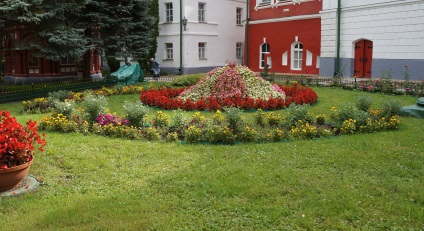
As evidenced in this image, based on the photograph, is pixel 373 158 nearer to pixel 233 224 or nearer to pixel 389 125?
pixel 389 125

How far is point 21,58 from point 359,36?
17.1 m

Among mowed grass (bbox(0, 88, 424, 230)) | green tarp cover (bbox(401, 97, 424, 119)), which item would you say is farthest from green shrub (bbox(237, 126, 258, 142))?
green tarp cover (bbox(401, 97, 424, 119))

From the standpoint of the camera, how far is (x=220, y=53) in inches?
1221

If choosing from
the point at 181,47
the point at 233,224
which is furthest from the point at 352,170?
the point at 181,47

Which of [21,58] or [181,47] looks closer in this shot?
[21,58]

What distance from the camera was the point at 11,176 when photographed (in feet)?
17.8

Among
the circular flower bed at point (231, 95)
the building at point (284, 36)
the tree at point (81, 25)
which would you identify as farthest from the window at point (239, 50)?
the circular flower bed at point (231, 95)

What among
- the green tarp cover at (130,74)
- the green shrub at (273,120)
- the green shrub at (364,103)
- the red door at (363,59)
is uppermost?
the red door at (363,59)

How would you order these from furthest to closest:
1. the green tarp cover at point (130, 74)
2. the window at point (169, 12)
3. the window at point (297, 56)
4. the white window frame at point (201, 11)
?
1. the white window frame at point (201, 11)
2. the window at point (169, 12)
3. the window at point (297, 56)
4. the green tarp cover at point (130, 74)

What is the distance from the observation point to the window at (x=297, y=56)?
24.5 metres

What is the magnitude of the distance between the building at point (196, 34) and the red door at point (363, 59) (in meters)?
9.27

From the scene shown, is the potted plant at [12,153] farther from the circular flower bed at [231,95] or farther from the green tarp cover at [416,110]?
the green tarp cover at [416,110]

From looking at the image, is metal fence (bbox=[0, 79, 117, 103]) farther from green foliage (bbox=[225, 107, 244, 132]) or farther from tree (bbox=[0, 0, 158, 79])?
green foliage (bbox=[225, 107, 244, 132])

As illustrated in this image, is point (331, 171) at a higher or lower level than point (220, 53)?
lower
